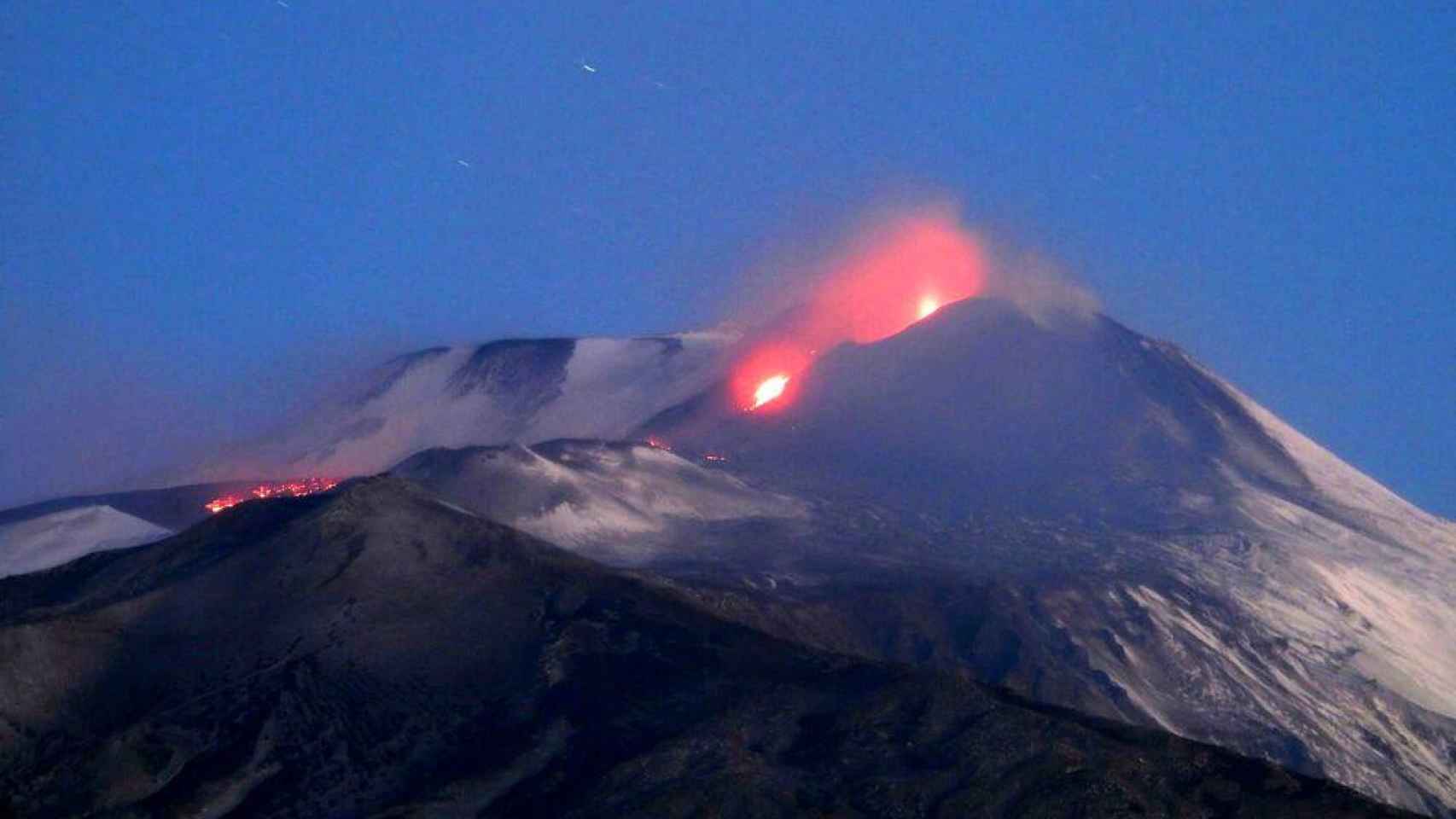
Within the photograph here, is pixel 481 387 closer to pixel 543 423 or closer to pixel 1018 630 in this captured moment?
pixel 543 423

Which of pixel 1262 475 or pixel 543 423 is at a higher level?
pixel 543 423

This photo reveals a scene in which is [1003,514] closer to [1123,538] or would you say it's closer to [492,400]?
[1123,538]

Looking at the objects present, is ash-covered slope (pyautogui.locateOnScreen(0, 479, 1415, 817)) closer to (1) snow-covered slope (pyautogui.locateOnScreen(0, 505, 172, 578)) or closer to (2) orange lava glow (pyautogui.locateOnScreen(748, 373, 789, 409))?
(1) snow-covered slope (pyautogui.locateOnScreen(0, 505, 172, 578))

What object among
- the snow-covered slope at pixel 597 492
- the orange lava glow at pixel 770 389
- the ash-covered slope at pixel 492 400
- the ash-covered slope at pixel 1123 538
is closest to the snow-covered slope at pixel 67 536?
the snow-covered slope at pixel 597 492

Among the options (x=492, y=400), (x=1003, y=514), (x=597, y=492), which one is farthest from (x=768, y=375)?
(x=597, y=492)

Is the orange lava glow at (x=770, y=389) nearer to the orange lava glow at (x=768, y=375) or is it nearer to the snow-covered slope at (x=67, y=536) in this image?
the orange lava glow at (x=768, y=375)

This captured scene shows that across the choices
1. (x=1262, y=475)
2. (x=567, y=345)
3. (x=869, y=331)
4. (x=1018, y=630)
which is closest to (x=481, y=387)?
(x=567, y=345)
